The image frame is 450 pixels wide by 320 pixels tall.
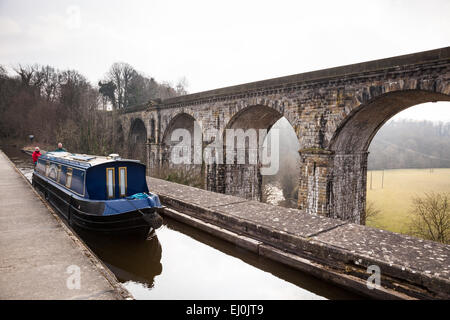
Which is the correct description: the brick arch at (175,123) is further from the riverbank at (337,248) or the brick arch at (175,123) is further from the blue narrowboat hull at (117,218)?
the riverbank at (337,248)

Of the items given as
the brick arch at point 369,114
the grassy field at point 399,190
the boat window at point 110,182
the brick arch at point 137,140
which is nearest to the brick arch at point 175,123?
the brick arch at point 137,140

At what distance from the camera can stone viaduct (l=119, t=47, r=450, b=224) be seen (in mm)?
6156

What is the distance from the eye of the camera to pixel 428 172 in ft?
100

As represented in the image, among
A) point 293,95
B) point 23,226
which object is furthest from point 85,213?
point 293,95

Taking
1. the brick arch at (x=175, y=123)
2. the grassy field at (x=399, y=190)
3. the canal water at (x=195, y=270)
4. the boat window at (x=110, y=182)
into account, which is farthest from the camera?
the grassy field at (x=399, y=190)

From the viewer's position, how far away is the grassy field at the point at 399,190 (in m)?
19.3

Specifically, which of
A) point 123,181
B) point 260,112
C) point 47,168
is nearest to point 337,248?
point 123,181

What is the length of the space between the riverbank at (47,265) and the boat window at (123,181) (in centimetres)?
134

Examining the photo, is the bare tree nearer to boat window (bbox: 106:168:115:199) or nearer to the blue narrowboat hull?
the blue narrowboat hull

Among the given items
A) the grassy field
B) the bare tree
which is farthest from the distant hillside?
the bare tree

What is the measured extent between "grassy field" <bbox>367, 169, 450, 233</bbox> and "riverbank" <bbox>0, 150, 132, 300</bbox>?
1829 centimetres

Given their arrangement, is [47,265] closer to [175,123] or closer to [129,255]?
[129,255]
